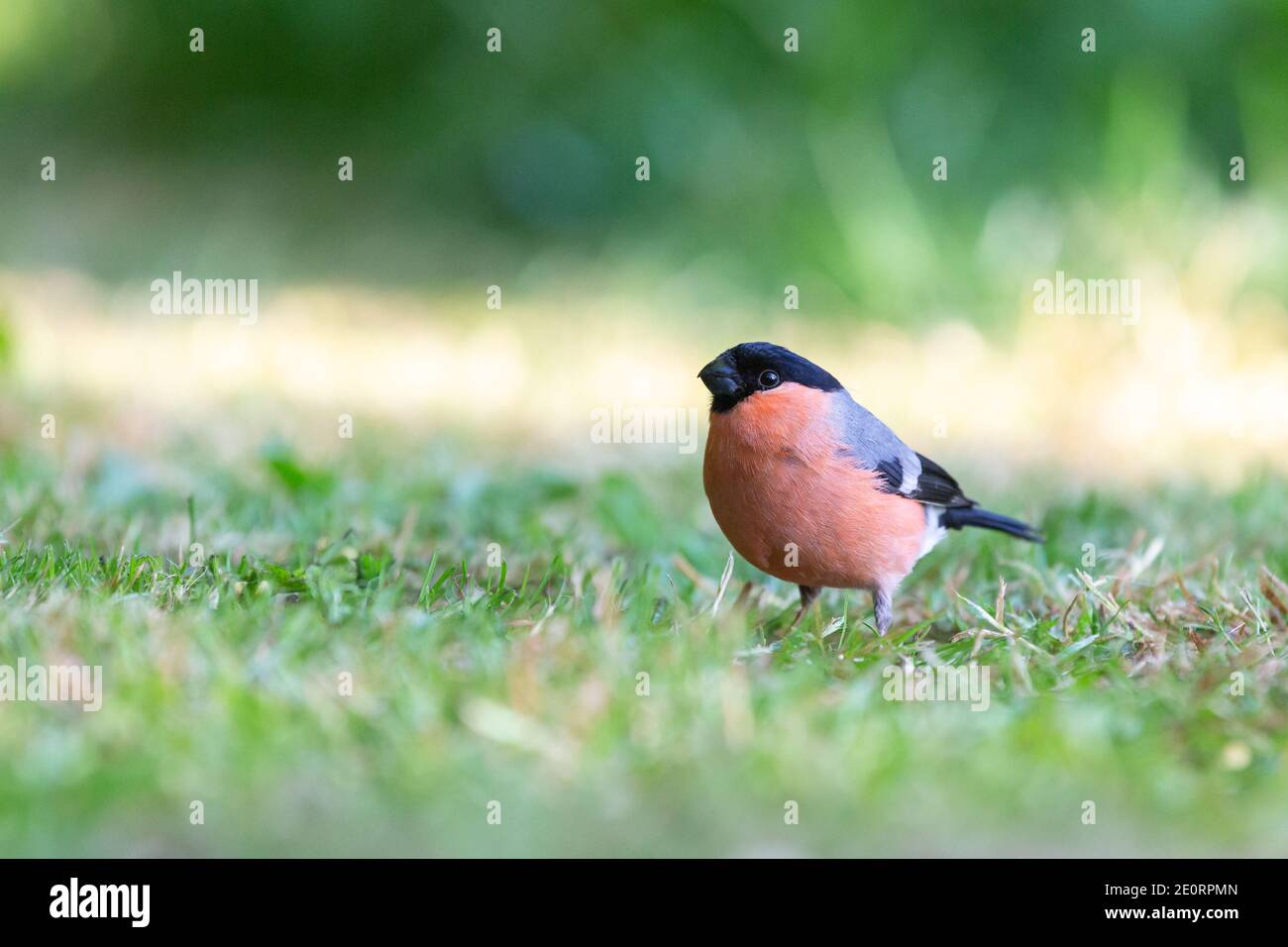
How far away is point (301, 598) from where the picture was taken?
12.6ft

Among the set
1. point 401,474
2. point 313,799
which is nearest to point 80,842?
point 313,799

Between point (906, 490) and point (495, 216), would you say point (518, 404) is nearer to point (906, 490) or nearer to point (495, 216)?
point (906, 490)

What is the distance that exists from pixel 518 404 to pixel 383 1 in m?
7.11

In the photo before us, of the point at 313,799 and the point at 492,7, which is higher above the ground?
the point at 492,7

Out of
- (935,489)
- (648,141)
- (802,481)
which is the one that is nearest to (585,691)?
(802,481)

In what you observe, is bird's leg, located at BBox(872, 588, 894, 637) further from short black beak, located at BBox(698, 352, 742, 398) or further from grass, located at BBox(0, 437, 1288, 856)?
short black beak, located at BBox(698, 352, 742, 398)

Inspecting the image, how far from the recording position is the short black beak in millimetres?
4055

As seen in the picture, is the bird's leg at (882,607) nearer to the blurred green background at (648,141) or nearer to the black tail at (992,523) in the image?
the black tail at (992,523)

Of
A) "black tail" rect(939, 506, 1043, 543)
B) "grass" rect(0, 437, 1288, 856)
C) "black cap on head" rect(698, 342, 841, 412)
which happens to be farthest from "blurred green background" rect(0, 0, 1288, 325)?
"black cap on head" rect(698, 342, 841, 412)

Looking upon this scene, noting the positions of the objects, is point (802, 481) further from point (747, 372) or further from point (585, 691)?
point (585, 691)

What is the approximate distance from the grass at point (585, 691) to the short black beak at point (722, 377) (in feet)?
1.94

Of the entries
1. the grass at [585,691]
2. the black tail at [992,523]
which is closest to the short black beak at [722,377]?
the grass at [585,691]

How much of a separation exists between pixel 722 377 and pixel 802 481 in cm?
38

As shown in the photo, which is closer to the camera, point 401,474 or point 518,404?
point 401,474
